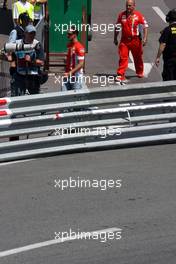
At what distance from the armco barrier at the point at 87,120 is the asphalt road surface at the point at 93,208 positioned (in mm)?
164

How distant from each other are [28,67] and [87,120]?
1.42 metres

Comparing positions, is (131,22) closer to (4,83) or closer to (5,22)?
(4,83)

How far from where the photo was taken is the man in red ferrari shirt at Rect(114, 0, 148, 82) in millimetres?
20172

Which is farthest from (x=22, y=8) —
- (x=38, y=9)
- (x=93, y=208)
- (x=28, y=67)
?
(x=93, y=208)

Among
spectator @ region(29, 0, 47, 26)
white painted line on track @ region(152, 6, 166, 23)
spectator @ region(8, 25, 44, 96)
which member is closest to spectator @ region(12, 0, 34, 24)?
spectator @ region(29, 0, 47, 26)

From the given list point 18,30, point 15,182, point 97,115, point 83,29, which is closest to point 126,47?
point 83,29

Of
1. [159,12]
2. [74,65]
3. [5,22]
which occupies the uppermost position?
[74,65]

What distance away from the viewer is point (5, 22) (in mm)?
25953

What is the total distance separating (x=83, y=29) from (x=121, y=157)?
304 inches

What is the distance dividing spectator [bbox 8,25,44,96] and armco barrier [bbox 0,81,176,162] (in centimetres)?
81

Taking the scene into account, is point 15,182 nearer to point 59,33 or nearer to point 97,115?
point 97,115

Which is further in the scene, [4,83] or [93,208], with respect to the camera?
[4,83]

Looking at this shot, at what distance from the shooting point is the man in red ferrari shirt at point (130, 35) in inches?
794

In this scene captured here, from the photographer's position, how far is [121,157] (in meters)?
13.8
